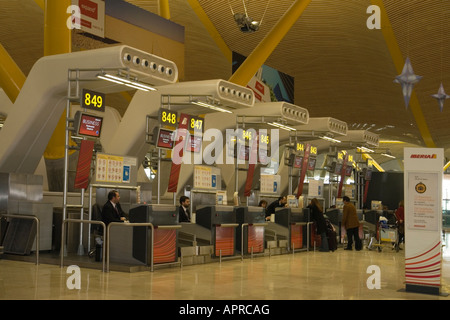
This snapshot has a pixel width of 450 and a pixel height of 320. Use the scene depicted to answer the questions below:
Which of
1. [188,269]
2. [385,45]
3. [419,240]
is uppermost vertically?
[385,45]

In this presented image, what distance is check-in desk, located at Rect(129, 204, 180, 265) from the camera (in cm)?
991

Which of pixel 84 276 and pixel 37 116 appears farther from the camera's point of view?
pixel 37 116

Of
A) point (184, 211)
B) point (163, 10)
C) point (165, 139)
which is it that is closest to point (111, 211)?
point (165, 139)

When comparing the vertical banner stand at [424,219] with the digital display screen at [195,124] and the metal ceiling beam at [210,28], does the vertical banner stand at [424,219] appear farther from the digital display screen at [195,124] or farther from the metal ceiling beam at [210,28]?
the metal ceiling beam at [210,28]

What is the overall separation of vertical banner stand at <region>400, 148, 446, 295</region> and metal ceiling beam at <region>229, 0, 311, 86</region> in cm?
1186

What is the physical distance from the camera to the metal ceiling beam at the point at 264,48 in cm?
1980

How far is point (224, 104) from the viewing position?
13.7m

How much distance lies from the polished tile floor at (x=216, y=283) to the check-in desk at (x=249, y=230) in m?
1.01

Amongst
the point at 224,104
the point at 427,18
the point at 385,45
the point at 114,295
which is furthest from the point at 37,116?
the point at 385,45

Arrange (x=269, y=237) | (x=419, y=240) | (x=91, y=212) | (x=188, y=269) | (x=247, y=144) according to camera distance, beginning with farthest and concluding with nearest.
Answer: (x=247, y=144)
(x=269, y=237)
(x=91, y=212)
(x=188, y=269)
(x=419, y=240)

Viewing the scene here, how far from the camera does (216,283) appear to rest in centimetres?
866

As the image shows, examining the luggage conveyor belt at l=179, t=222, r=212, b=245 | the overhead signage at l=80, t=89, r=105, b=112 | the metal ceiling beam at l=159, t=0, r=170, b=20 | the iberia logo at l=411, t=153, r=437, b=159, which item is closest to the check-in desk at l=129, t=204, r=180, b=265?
the luggage conveyor belt at l=179, t=222, r=212, b=245
